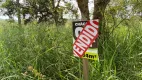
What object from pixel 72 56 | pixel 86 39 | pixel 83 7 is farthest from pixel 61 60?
pixel 83 7

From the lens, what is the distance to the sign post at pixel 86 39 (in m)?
1.76

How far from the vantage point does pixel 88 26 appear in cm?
177

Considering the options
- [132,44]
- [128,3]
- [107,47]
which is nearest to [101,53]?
[107,47]

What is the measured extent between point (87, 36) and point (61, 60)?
699 mm

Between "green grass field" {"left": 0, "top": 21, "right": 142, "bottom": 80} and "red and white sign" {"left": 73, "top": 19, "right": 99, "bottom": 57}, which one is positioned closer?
"red and white sign" {"left": 73, "top": 19, "right": 99, "bottom": 57}

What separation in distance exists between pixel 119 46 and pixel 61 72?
776 millimetres

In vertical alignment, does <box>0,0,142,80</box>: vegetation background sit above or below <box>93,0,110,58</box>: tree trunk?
below

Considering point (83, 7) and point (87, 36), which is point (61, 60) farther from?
point (83, 7)

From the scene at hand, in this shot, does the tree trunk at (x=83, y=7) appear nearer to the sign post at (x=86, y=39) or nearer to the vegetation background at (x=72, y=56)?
the vegetation background at (x=72, y=56)

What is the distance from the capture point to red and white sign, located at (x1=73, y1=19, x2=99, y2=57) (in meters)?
1.76

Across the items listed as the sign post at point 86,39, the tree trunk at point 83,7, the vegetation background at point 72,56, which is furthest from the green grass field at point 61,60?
the tree trunk at point 83,7

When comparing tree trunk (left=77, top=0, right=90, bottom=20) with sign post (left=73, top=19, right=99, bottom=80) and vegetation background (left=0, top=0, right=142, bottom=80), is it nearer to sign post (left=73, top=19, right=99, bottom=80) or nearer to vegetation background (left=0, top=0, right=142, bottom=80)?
vegetation background (left=0, top=0, right=142, bottom=80)

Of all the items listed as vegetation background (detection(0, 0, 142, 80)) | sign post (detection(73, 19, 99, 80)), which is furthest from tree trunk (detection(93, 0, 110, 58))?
sign post (detection(73, 19, 99, 80))

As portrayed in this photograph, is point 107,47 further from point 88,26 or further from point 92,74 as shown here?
point 88,26
